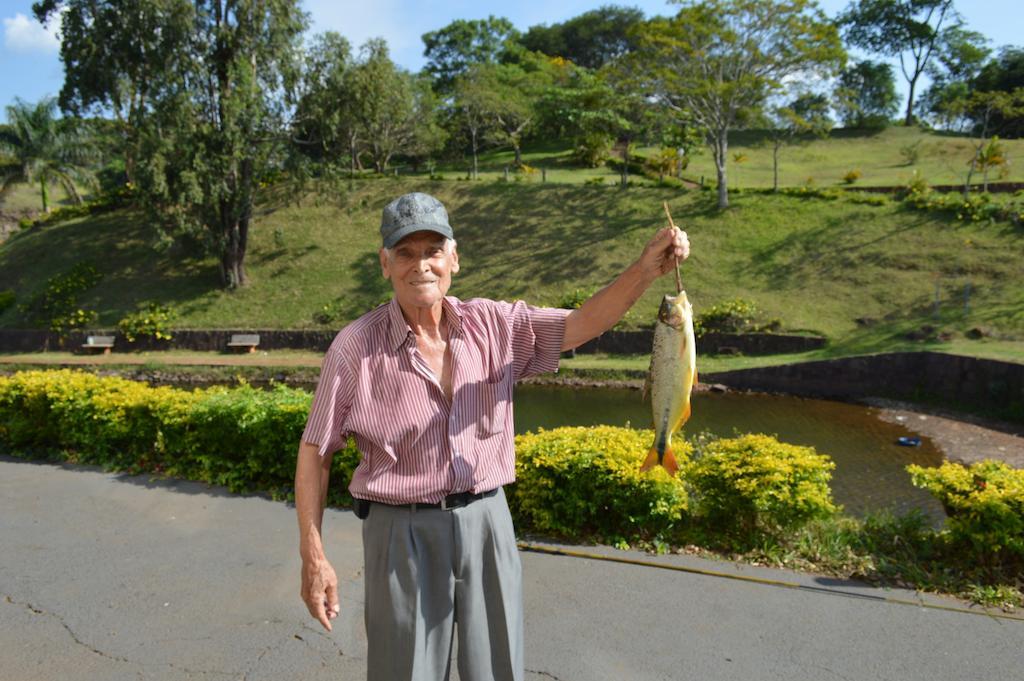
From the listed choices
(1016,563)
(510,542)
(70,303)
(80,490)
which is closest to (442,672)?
(510,542)

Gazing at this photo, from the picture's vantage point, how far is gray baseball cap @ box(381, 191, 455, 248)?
2451 millimetres

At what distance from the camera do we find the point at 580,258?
2605 centimetres

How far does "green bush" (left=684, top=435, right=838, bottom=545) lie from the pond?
441 cm

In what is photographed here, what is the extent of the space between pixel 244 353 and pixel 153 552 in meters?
18.7

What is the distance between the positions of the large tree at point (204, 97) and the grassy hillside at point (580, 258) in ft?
11.3

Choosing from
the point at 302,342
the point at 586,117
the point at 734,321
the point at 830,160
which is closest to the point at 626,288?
the point at 734,321

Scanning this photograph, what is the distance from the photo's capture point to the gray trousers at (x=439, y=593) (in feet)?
7.93

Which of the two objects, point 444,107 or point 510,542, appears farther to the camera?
point 444,107

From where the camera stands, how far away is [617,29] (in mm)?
64188

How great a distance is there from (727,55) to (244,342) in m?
18.3

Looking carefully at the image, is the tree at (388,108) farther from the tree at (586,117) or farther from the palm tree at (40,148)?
the palm tree at (40,148)

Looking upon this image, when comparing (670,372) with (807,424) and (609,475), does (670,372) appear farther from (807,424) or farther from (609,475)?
(807,424)

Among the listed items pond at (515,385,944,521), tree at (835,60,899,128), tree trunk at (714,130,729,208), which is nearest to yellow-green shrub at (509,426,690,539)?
pond at (515,385,944,521)

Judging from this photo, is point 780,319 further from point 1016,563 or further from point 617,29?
point 617,29
